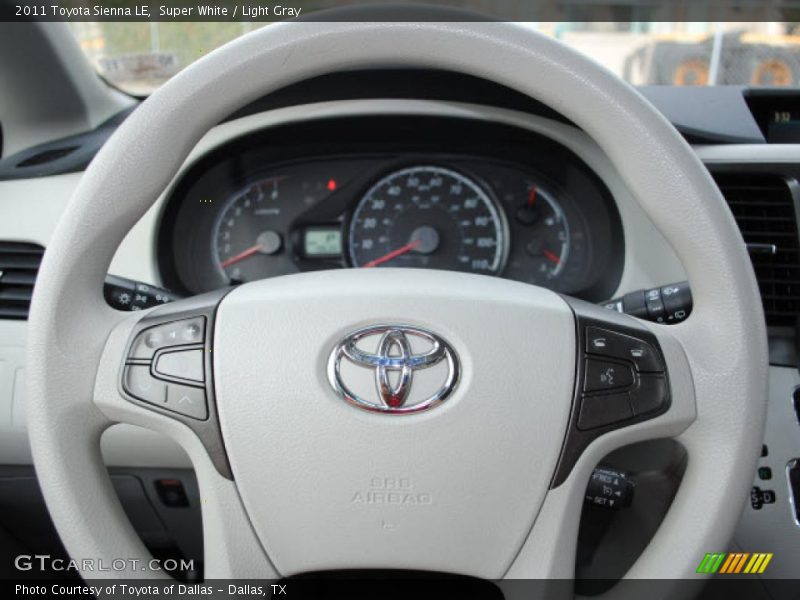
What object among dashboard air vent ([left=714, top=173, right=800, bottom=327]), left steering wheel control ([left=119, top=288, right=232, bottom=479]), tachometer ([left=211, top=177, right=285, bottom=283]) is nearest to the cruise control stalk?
dashboard air vent ([left=714, top=173, right=800, bottom=327])

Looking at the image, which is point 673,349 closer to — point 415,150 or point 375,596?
point 375,596

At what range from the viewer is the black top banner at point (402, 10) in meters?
0.91

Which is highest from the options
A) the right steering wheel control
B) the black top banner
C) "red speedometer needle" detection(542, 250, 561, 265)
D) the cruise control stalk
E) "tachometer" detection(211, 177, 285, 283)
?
the black top banner

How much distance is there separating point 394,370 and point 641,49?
3.29ft

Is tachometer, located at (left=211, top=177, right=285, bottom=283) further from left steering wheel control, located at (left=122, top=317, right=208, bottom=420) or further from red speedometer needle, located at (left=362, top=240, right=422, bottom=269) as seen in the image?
left steering wheel control, located at (left=122, top=317, right=208, bottom=420)

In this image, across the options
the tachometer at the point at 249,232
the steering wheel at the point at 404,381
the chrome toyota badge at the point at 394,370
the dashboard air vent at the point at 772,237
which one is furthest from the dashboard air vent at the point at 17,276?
the dashboard air vent at the point at 772,237

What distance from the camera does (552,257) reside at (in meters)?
1.71

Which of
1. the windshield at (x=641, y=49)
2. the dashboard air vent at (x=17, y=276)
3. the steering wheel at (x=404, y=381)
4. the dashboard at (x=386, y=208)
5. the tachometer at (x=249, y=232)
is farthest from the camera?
the tachometer at (x=249, y=232)

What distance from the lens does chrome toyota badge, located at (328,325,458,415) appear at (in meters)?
0.91

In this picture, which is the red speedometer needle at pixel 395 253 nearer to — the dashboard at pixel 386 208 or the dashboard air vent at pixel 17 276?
the dashboard at pixel 386 208

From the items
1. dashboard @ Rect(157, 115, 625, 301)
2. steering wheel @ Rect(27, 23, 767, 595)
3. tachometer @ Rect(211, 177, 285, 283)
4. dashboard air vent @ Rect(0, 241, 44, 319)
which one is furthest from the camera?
tachometer @ Rect(211, 177, 285, 283)

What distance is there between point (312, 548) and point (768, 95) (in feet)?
4.44

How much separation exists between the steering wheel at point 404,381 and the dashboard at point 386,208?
698 millimetres

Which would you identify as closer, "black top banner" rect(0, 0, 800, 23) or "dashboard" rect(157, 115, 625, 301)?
"black top banner" rect(0, 0, 800, 23)
